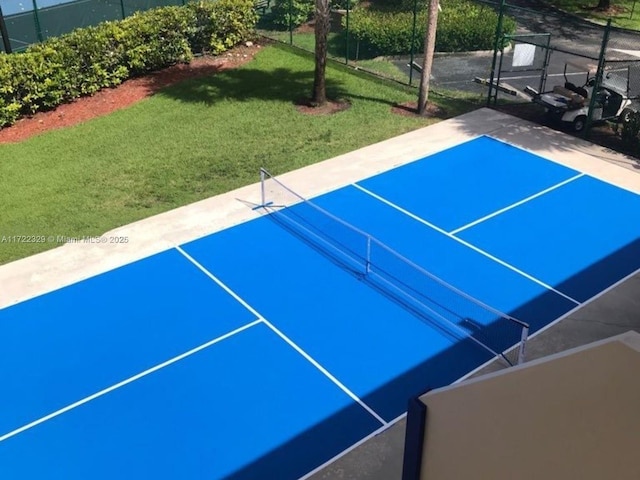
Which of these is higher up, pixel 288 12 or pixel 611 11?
pixel 288 12

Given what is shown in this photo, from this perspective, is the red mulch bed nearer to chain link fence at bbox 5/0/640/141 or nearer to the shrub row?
chain link fence at bbox 5/0/640/141

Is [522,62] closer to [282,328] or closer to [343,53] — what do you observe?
[343,53]

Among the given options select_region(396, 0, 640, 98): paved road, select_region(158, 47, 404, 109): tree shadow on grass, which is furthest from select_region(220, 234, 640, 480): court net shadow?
select_region(158, 47, 404, 109): tree shadow on grass

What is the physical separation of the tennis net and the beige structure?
17.3ft

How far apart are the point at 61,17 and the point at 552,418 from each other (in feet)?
81.8

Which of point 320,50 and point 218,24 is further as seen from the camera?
point 218,24

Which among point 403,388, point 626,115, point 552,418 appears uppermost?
point 552,418

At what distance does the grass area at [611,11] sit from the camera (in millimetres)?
33094

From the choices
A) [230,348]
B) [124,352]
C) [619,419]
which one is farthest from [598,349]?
[124,352]

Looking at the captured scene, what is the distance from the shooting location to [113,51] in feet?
73.9

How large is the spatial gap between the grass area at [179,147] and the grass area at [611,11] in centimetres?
1568

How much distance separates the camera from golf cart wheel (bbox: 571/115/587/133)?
19.6 metres

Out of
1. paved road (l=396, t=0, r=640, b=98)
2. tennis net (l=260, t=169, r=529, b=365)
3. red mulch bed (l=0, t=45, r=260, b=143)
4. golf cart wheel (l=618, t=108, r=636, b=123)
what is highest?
golf cart wheel (l=618, t=108, r=636, b=123)

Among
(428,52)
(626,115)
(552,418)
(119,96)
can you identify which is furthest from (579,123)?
(552,418)
